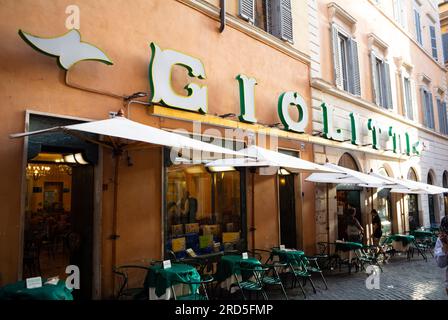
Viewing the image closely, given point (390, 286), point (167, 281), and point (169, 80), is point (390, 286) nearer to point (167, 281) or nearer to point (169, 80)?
point (167, 281)

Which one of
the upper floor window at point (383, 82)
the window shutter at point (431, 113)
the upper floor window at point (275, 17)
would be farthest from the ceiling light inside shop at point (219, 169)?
the window shutter at point (431, 113)

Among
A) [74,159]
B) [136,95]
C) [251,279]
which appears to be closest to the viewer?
[74,159]

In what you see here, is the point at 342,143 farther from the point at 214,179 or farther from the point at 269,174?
the point at 214,179

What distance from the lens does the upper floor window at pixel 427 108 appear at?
1714 centimetres

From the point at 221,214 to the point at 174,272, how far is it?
282 centimetres

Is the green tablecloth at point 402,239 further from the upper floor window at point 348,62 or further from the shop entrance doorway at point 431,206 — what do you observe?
the shop entrance doorway at point 431,206

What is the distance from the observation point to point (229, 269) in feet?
19.6

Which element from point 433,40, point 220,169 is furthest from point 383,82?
point 220,169

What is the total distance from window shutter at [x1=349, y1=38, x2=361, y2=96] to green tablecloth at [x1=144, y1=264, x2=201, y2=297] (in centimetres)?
915

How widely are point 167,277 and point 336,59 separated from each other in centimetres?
900

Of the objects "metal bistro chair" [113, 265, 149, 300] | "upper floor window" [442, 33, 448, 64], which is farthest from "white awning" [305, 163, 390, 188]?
"upper floor window" [442, 33, 448, 64]

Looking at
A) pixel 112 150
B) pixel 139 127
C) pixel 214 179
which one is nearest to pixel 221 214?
pixel 214 179

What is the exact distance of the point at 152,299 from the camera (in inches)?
188

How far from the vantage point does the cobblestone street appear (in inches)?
257
